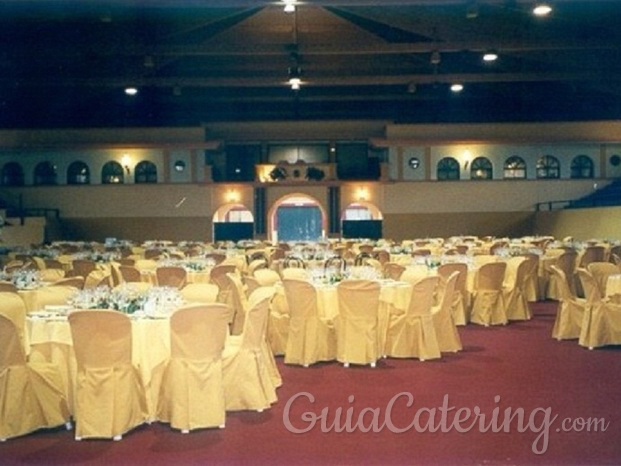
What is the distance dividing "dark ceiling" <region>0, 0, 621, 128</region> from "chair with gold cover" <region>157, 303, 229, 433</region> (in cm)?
727

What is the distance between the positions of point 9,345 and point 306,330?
3142mm

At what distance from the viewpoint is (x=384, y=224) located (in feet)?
84.3

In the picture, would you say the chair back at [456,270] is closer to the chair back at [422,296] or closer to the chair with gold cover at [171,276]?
the chair back at [422,296]

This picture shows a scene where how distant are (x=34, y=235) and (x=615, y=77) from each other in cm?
1954

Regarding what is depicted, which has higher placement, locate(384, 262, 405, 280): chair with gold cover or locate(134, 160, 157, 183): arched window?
locate(134, 160, 157, 183): arched window

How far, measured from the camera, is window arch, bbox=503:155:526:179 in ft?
85.8

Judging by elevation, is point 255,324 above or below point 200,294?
below

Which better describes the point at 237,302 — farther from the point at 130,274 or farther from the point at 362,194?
the point at 362,194

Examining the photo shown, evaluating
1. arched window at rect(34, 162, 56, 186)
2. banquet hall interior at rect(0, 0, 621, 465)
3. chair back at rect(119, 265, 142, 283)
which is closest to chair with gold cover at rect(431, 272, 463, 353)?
banquet hall interior at rect(0, 0, 621, 465)

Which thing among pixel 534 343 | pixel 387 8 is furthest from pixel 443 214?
pixel 534 343

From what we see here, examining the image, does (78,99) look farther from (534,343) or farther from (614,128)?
(534,343)

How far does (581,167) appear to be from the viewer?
26.1 m

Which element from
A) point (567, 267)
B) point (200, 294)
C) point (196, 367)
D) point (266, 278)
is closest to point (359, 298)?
point (266, 278)

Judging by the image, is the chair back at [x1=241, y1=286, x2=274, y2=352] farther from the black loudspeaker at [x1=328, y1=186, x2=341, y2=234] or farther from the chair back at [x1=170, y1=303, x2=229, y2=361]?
the black loudspeaker at [x1=328, y1=186, x2=341, y2=234]
